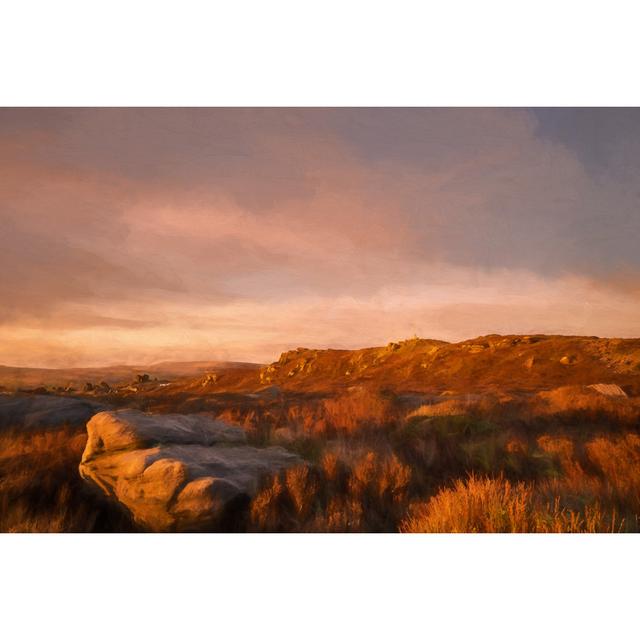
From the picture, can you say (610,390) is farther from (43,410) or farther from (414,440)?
(43,410)

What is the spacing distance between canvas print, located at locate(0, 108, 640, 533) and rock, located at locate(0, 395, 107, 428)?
0.08 ft

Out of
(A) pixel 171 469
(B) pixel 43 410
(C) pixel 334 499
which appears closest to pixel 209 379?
(B) pixel 43 410

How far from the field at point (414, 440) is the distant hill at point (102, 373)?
20 cm

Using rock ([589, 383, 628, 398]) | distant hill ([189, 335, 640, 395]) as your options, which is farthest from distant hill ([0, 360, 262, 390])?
rock ([589, 383, 628, 398])

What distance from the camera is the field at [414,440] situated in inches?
160

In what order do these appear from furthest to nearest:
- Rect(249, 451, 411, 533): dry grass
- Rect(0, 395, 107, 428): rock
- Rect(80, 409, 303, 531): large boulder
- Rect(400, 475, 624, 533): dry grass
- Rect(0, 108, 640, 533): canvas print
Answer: Rect(0, 108, 640, 533): canvas print → Rect(0, 395, 107, 428): rock → Rect(249, 451, 411, 533): dry grass → Rect(80, 409, 303, 531): large boulder → Rect(400, 475, 624, 533): dry grass

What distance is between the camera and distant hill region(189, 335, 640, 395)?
6.51 metres

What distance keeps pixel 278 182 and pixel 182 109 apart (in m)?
1.58

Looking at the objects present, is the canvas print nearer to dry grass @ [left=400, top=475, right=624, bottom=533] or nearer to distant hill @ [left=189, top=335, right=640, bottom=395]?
distant hill @ [left=189, top=335, right=640, bottom=395]

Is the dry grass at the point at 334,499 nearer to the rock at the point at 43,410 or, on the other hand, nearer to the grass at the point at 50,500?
the grass at the point at 50,500

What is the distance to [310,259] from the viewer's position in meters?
6.64

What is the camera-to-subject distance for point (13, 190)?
6.15 meters

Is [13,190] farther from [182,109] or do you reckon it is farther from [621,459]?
[621,459]
